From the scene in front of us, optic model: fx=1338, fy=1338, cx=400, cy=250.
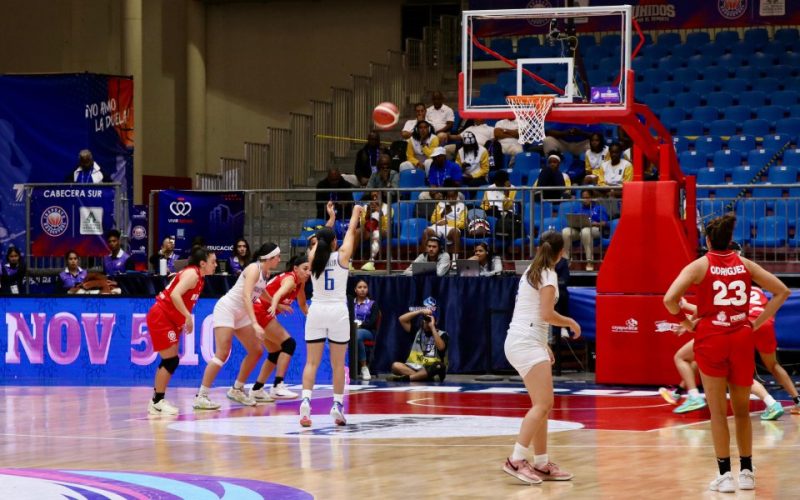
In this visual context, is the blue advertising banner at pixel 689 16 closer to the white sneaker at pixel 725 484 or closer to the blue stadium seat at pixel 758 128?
the blue stadium seat at pixel 758 128

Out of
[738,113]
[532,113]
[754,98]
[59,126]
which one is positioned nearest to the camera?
[532,113]

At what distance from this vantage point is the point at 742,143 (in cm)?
2303

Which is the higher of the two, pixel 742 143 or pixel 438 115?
pixel 438 115

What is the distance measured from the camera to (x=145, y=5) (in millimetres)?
31422

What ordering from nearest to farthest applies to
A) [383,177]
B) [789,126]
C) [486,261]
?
[486,261] → [383,177] → [789,126]

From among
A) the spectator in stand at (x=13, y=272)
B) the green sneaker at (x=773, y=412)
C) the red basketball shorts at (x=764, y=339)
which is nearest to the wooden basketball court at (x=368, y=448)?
the green sneaker at (x=773, y=412)

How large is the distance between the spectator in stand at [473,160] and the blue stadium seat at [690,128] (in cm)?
389

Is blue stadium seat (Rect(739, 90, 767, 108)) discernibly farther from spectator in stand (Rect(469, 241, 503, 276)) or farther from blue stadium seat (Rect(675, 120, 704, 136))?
spectator in stand (Rect(469, 241, 503, 276))

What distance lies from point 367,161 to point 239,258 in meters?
4.24

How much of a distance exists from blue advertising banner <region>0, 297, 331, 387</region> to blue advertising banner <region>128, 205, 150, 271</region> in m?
2.06

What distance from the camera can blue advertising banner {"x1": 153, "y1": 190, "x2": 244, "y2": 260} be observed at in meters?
20.9

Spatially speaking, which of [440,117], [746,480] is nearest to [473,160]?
[440,117]

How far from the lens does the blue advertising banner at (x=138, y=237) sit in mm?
22234

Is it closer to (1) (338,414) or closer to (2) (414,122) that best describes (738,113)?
(2) (414,122)
